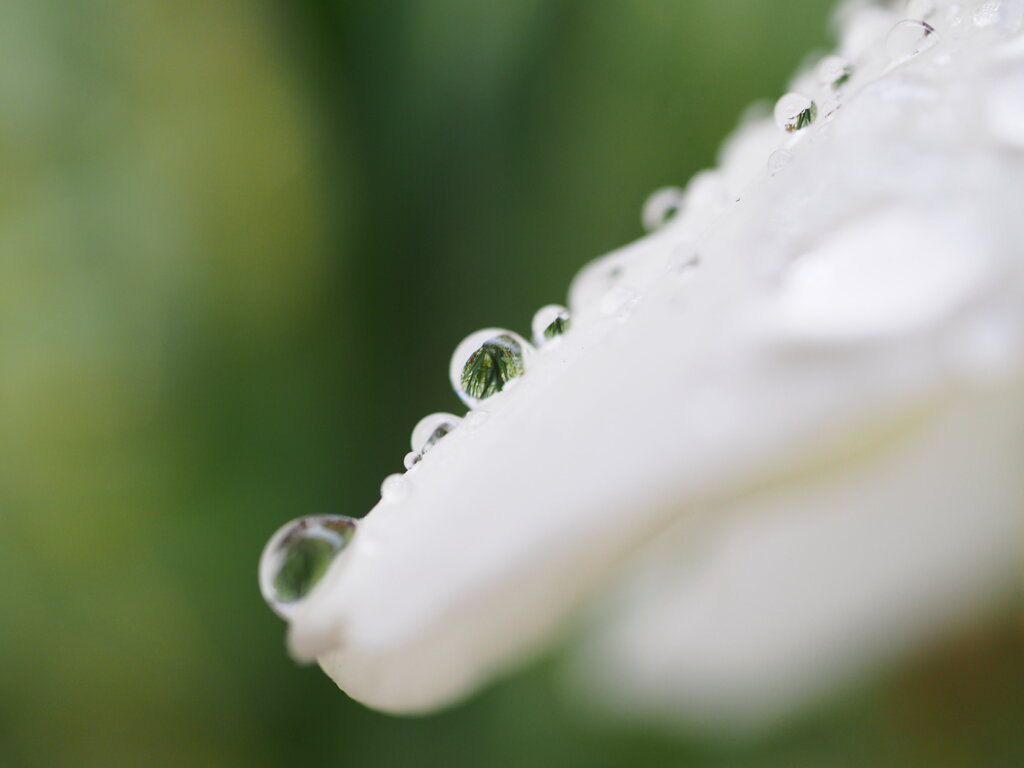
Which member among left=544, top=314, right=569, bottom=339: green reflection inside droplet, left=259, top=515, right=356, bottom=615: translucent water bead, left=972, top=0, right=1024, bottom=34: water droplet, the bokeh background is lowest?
left=259, top=515, right=356, bottom=615: translucent water bead

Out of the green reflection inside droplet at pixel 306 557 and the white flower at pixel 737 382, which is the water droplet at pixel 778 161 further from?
the green reflection inside droplet at pixel 306 557

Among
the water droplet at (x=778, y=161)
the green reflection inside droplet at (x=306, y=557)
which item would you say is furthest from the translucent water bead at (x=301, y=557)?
the water droplet at (x=778, y=161)

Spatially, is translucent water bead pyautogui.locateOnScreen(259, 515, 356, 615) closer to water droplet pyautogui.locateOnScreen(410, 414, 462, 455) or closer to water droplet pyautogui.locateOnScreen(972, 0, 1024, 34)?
water droplet pyautogui.locateOnScreen(410, 414, 462, 455)

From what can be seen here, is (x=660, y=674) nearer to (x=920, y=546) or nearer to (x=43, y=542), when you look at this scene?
(x=920, y=546)

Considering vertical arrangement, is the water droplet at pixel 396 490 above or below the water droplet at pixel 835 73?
below

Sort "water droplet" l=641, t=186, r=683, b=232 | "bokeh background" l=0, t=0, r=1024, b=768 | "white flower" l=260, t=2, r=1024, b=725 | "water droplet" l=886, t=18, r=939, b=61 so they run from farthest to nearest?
"bokeh background" l=0, t=0, r=1024, b=768
"water droplet" l=641, t=186, r=683, b=232
"water droplet" l=886, t=18, r=939, b=61
"white flower" l=260, t=2, r=1024, b=725

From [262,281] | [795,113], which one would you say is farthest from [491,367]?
[262,281]

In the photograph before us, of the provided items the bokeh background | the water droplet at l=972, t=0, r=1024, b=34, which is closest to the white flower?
the water droplet at l=972, t=0, r=1024, b=34
